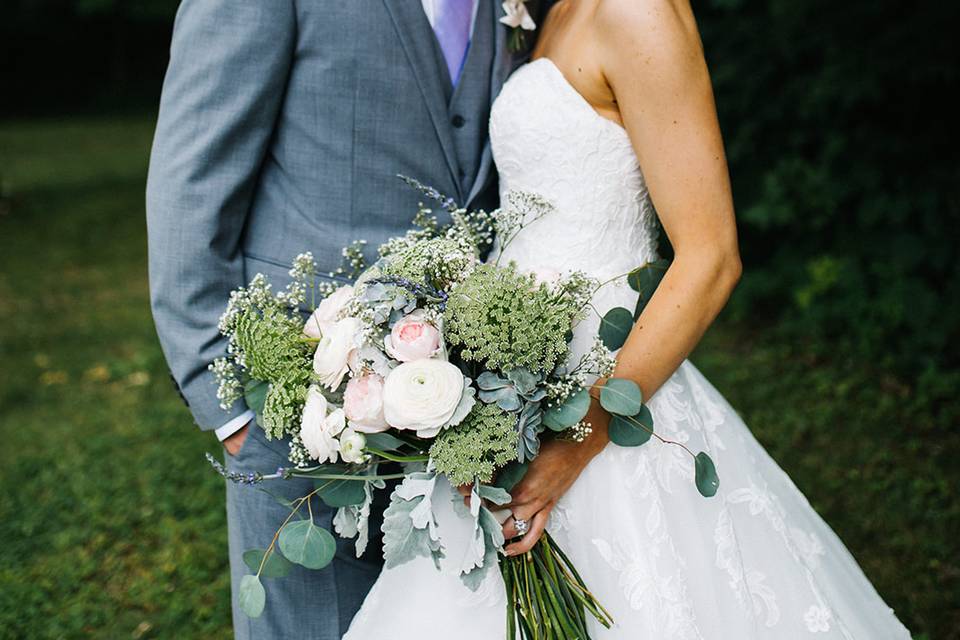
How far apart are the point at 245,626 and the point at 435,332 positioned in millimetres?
1111

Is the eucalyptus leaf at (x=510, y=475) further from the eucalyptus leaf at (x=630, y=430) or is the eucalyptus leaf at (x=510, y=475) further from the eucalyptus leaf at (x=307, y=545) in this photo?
the eucalyptus leaf at (x=307, y=545)

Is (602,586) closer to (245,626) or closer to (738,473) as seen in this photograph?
(738,473)

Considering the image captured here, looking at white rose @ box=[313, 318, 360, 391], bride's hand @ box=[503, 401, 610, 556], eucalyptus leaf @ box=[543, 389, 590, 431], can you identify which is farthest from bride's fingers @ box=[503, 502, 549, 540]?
white rose @ box=[313, 318, 360, 391]

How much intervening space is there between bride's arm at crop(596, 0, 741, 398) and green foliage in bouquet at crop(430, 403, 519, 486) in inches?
14.6

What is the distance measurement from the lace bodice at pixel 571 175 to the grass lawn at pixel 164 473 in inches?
86.2

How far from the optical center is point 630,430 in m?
1.92

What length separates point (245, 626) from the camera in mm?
2387

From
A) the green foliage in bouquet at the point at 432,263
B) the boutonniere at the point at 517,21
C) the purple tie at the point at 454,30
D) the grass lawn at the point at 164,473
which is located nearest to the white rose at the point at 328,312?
the green foliage in bouquet at the point at 432,263

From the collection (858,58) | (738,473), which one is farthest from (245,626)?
(858,58)

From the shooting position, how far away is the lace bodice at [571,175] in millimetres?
2146

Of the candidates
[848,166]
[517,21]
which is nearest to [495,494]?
[517,21]

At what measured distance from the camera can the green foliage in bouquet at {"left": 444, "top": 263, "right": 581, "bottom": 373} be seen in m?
1.70

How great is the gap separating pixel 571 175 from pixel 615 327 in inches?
17.0

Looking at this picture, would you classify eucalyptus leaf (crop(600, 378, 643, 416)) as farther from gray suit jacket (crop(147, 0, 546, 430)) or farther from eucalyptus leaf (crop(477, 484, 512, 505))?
gray suit jacket (crop(147, 0, 546, 430))
